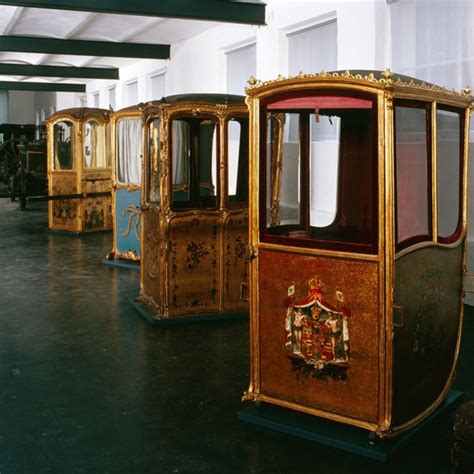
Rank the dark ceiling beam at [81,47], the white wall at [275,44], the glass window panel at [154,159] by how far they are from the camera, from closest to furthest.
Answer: the glass window panel at [154,159] → the white wall at [275,44] → the dark ceiling beam at [81,47]

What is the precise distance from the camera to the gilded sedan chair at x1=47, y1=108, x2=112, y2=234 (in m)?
11.0

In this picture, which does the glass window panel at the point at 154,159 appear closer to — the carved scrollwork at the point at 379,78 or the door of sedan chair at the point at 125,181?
the carved scrollwork at the point at 379,78

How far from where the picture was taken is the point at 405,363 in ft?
10.8

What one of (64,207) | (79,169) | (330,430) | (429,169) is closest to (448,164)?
(429,169)

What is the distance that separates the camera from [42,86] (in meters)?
20.9

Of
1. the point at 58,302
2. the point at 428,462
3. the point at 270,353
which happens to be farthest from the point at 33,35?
the point at 428,462

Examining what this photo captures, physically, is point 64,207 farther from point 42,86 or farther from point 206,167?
point 42,86

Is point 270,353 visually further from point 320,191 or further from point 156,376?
point 320,191

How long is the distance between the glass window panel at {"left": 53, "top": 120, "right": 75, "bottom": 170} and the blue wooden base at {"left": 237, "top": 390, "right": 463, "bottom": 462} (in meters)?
8.32

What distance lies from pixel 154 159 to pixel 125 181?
291 centimetres

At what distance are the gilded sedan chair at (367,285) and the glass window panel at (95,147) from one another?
7.68 m

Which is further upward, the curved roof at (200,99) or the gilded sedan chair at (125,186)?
the curved roof at (200,99)

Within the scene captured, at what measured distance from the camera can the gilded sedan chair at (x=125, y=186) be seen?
8570mm

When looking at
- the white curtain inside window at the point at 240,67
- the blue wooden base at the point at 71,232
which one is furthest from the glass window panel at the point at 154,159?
the blue wooden base at the point at 71,232
